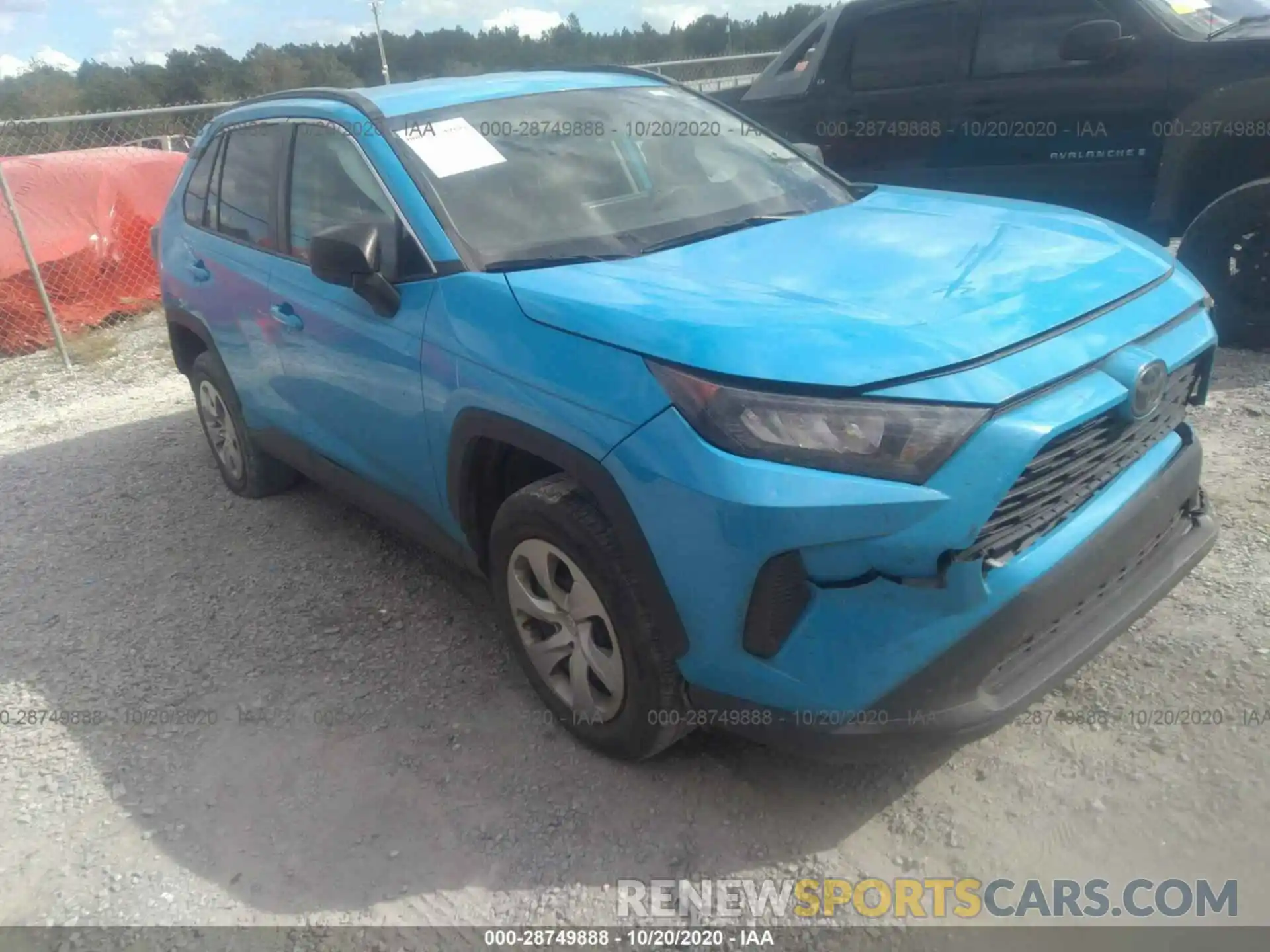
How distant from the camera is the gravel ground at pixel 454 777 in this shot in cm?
242

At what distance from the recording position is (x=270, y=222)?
378cm

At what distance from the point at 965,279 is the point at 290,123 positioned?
260 cm

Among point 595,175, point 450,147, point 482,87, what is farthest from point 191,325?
point 595,175

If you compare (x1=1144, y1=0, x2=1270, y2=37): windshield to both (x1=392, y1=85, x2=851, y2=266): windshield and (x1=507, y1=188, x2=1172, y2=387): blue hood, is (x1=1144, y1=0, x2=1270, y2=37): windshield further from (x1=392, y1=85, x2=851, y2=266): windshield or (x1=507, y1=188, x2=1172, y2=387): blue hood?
(x1=507, y1=188, x2=1172, y2=387): blue hood

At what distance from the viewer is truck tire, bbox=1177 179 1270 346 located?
490 cm

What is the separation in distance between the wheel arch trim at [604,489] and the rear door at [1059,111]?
435 centimetres

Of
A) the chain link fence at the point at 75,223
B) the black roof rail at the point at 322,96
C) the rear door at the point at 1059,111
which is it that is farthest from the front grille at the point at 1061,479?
the chain link fence at the point at 75,223

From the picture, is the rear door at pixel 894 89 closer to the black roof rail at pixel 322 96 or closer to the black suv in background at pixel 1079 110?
the black suv in background at pixel 1079 110

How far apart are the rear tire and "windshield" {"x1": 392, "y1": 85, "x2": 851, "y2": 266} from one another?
1.84 meters

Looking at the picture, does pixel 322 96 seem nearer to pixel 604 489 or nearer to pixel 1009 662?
pixel 604 489

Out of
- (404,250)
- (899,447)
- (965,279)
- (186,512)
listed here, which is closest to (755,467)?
(899,447)

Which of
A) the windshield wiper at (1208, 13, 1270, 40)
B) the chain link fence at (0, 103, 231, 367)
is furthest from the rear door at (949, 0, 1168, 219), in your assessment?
the chain link fence at (0, 103, 231, 367)

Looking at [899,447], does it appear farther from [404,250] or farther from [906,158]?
[906,158]

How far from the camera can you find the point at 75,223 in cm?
839
